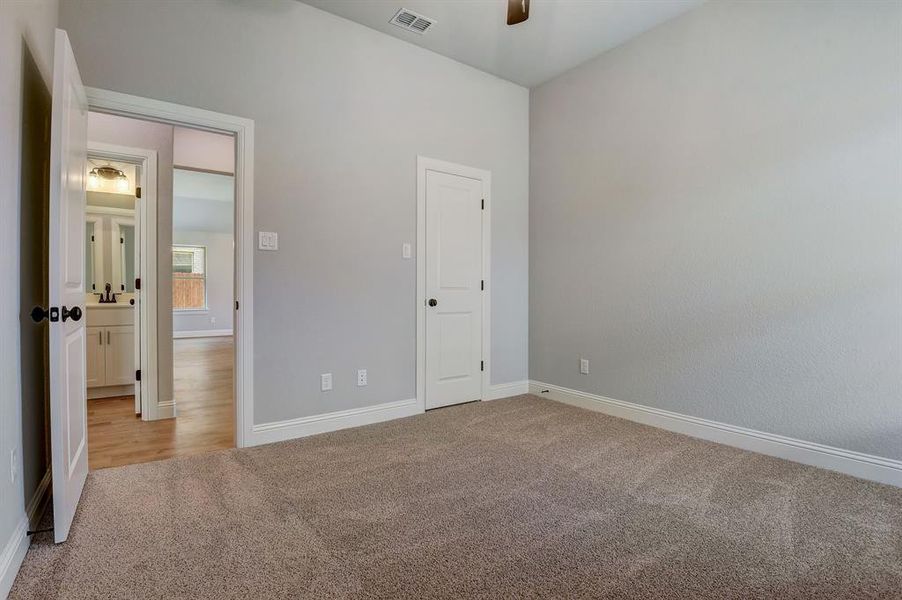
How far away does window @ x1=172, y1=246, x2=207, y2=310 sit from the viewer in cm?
996

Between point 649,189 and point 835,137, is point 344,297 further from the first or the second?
point 835,137

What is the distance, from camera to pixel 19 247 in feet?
5.49

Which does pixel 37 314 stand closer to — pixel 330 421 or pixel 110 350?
pixel 330 421

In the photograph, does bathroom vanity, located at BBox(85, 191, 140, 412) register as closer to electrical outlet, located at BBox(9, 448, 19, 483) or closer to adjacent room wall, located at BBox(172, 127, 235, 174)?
adjacent room wall, located at BBox(172, 127, 235, 174)

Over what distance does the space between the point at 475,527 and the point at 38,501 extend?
1878 millimetres

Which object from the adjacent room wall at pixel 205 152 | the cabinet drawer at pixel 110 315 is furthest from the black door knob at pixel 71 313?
the adjacent room wall at pixel 205 152

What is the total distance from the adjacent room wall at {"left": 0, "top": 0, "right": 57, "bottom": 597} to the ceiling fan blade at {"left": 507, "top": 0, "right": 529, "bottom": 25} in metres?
1.92

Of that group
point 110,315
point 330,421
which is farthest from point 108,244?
point 330,421

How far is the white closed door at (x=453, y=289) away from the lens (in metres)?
3.64

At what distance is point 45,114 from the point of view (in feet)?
6.75

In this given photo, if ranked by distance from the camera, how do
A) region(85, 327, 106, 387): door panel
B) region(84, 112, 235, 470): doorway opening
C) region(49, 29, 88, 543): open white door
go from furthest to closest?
region(85, 327, 106, 387): door panel < region(84, 112, 235, 470): doorway opening < region(49, 29, 88, 543): open white door

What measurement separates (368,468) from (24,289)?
173cm

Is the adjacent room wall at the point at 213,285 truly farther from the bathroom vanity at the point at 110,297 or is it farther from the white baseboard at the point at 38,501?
the white baseboard at the point at 38,501

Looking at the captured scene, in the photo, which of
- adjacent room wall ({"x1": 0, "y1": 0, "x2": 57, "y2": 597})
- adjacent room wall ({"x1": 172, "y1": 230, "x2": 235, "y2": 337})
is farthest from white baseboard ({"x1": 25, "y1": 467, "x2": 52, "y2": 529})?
adjacent room wall ({"x1": 172, "y1": 230, "x2": 235, "y2": 337})
